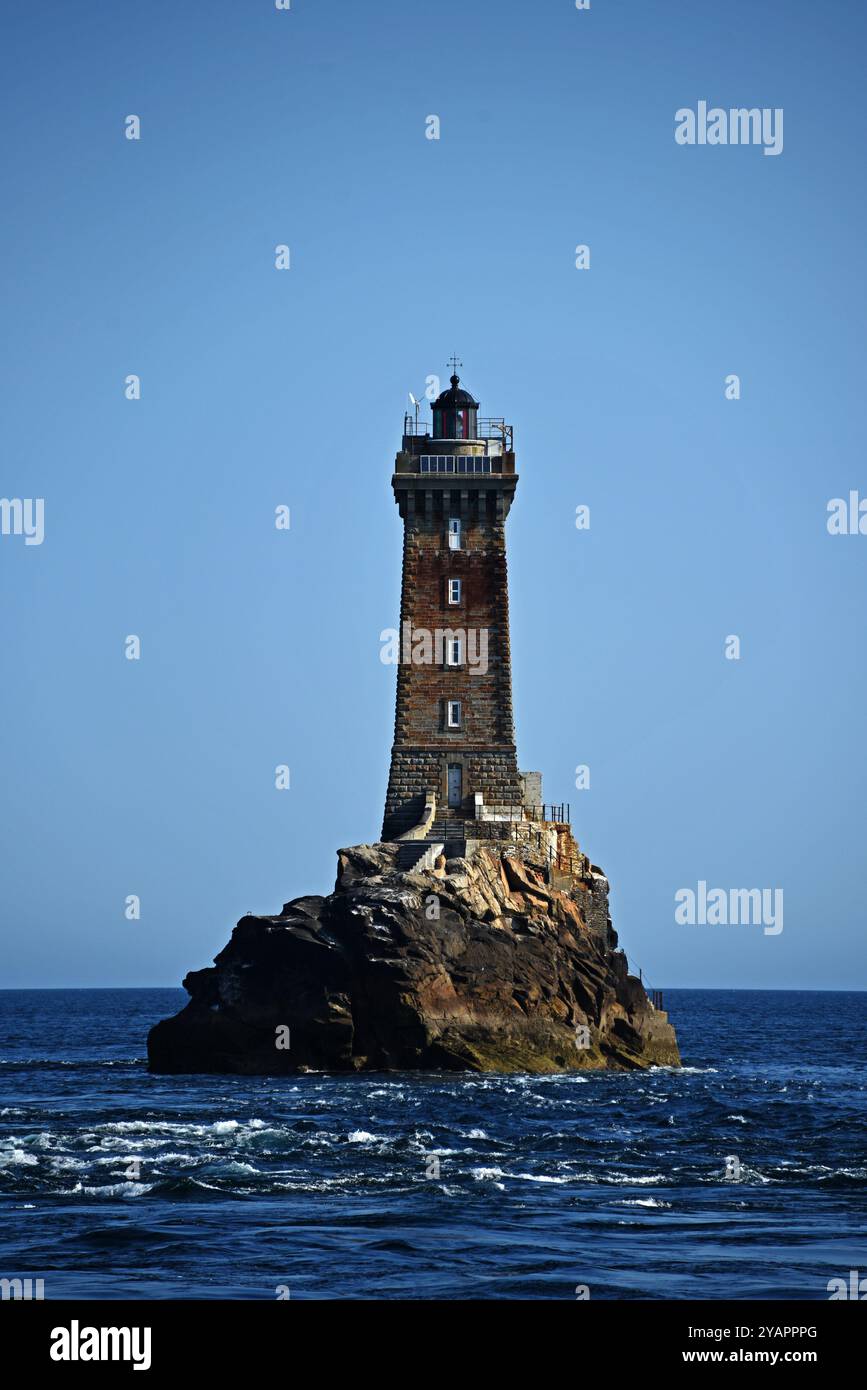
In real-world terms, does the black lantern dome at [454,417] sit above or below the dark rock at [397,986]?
above

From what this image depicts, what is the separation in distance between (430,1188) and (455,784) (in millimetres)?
39345

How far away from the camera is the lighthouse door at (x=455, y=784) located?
7431cm

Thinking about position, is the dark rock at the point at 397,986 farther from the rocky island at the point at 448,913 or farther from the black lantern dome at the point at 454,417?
the black lantern dome at the point at 454,417

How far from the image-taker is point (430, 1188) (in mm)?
35625

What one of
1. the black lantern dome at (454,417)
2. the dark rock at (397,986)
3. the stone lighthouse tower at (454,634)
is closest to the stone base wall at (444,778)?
the stone lighthouse tower at (454,634)

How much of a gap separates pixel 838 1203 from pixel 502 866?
35.6 m

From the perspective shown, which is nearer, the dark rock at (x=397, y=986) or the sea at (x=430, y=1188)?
the sea at (x=430, y=1188)

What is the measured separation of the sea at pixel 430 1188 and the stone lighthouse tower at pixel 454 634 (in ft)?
50.4

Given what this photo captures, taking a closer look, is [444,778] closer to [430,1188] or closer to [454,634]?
[454,634]

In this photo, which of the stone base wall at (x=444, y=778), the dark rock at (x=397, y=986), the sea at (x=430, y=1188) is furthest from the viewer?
the stone base wall at (x=444, y=778)

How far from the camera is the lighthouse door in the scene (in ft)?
244

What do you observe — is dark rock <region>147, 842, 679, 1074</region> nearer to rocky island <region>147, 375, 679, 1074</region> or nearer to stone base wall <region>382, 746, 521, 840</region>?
rocky island <region>147, 375, 679, 1074</region>
